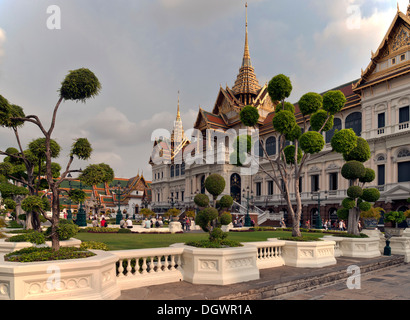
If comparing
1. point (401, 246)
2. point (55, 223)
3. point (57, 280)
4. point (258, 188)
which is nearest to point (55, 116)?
point (55, 223)

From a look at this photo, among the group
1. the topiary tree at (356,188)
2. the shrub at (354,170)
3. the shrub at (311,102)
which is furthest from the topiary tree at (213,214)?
the shrub at (354,170)

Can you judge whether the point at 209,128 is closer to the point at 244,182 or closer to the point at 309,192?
the point at 244,182

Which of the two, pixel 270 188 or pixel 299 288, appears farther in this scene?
pixel 270 188

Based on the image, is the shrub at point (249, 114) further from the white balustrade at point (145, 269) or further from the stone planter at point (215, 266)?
the white balustrade at point (145, 269)

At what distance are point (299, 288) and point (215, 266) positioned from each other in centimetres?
243

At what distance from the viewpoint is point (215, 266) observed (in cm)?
752

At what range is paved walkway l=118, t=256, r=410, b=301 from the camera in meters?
6.58

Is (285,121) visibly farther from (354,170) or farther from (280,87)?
(354,170)

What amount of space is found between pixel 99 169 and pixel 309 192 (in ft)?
114

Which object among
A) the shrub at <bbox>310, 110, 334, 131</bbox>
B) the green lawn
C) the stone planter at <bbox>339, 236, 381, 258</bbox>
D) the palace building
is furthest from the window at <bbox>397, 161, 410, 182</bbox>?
the shrub at <bbox>310, 110, 334, 131</bbox>

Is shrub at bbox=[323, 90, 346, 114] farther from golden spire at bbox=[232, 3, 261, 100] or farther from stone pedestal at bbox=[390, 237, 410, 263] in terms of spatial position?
golden spire at bbox=[232, 3, 261, 100]

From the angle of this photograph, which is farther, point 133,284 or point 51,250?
point 133,284

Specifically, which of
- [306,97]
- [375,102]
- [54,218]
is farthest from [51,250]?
[375,102]

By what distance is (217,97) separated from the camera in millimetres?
56375
